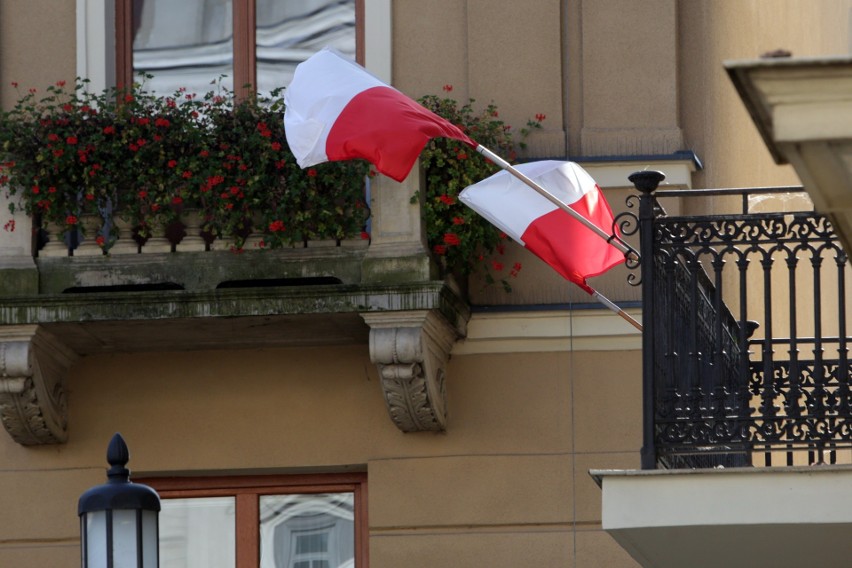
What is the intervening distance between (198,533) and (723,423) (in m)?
3.70

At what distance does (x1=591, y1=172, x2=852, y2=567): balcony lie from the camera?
8242 mm

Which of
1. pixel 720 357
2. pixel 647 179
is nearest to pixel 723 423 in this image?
pixel 720 357

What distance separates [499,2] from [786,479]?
4070 millimetres

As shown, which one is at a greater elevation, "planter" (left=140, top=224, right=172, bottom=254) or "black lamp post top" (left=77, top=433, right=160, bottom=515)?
"planter" (left=140, top=224, right=172, bottom=254)

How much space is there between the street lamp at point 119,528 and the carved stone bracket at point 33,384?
364cm

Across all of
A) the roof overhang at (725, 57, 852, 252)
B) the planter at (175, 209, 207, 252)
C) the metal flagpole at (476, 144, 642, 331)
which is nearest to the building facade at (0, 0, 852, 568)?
the planter at (175, 209, 207, 252)

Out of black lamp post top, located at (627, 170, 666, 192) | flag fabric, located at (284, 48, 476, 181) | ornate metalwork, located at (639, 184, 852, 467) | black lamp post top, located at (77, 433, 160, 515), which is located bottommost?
black lamp post top, located at (77, 433, 160, 515)

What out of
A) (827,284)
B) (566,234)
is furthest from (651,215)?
(827,284)

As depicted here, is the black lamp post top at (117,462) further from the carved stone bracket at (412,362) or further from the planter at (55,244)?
the planter at (55,244)

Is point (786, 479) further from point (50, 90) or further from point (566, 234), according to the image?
point (50, 90)

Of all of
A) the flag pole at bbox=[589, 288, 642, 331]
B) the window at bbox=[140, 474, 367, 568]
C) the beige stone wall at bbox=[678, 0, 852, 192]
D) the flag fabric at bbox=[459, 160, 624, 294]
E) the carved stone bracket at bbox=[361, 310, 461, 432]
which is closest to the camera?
the flag fabric at bbox=[459, 160, 624, 294]

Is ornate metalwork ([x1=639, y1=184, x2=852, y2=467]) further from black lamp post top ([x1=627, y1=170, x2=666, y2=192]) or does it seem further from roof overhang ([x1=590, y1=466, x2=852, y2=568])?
roof overhang ([x1=590, y1=466, x2=852, y2=568])

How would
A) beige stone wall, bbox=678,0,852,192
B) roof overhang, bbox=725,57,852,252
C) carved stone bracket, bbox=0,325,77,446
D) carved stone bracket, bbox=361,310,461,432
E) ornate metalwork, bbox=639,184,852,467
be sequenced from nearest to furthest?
roof overhang, bbox=725,57,852,252 < ornate metalwork, bbox=639,184,852,467 < carved stone bracket, bbox=361,310,461,432 < carved stone bracket, bbox=0,325,77,446 < beige stone wall, bbox=678,0,852,192

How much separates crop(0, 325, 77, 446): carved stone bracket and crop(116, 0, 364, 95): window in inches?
71.7
